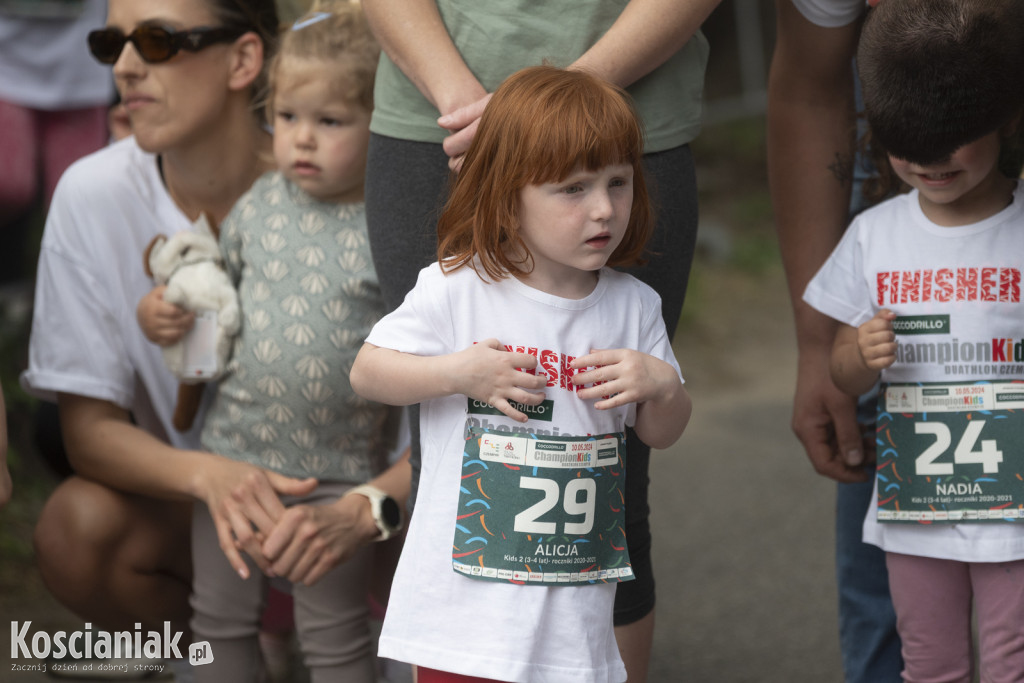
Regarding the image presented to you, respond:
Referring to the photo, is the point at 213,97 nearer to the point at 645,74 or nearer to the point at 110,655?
the point at 645,74

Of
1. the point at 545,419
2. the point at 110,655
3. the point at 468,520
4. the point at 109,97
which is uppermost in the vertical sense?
the point at 109,97

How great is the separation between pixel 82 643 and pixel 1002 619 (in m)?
2.30

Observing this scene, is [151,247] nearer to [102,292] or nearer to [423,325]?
[102,292]

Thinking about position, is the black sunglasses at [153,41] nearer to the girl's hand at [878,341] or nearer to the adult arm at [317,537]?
the adult arm at [317,537]

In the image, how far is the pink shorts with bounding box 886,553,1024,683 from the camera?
1966mm

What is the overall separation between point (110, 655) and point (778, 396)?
10.4 feet

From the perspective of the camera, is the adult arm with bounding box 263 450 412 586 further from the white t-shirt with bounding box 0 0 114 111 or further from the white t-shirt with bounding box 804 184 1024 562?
the white t-shirt with bounding box 0 0 114 111

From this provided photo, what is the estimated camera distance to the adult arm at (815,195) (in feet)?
7.48

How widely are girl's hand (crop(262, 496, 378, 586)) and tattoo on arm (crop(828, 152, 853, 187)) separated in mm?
1139

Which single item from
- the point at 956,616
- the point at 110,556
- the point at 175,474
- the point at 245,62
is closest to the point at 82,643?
the point at 110,556

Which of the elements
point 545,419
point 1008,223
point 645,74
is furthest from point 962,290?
point 545,419

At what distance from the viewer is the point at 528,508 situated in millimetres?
1686

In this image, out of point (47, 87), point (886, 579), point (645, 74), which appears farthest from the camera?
point (47, 87)

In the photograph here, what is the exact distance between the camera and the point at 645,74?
186cm
